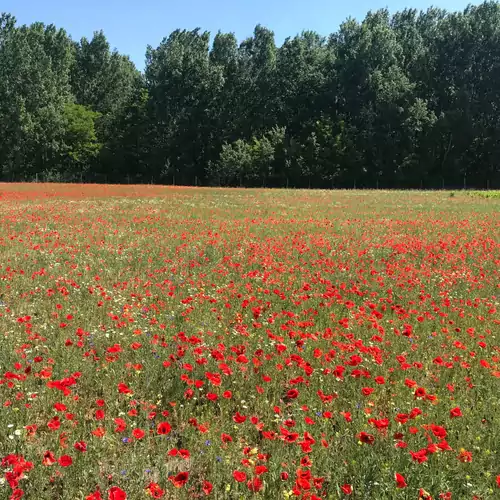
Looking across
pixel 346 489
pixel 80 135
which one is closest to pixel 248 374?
pixel 346 489

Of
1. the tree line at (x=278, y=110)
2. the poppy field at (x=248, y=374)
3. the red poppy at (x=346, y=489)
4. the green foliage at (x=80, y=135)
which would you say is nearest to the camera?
the red poppy at (x=346, y=489)

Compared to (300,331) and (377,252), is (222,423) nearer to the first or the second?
(300,331)

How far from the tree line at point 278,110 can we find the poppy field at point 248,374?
52.2m

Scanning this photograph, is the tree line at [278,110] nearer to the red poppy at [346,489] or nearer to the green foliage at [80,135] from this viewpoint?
the green foliage at [80,135]

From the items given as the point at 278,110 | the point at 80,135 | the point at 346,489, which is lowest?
the point at 346,489

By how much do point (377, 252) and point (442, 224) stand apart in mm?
→ 7227

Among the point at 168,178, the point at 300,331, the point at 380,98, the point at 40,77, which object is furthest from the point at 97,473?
the point at 40,77

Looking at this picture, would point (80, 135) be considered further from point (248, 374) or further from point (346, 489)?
point (346, 489)

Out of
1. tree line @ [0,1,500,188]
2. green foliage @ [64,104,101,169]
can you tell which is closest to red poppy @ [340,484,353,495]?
tree line @ [0,1,500,188]

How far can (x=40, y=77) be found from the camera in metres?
67.9

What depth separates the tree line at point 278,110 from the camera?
6144 cm

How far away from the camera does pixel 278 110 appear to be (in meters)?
70.4

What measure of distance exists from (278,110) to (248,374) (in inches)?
2719

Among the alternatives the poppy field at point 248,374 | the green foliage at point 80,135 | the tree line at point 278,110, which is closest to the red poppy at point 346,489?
the poppy field at point 248,374
